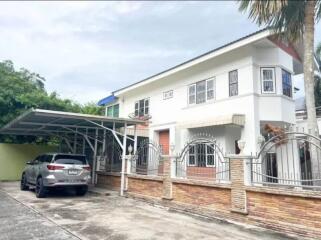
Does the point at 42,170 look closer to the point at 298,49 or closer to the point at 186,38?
the point at 186,38

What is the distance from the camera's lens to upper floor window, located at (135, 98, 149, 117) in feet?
63.6

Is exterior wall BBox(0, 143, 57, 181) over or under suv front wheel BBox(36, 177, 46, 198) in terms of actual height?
over

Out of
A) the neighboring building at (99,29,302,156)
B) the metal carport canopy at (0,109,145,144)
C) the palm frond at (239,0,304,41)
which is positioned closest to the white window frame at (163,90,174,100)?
the neighboring building at (99,29,302,156)

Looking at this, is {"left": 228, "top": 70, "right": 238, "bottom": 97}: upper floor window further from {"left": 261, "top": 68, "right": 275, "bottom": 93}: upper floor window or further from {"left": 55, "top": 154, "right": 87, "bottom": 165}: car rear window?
{"left": 55, "top": 154, "right": 87, "bottom": 165}: car rear window

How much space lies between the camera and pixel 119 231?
7082 millimetres

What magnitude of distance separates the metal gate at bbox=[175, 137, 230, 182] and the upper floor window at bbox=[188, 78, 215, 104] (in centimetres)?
326

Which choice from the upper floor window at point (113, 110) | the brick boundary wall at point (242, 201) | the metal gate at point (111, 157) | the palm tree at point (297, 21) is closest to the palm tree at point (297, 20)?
the palm tree at point (297, 21)

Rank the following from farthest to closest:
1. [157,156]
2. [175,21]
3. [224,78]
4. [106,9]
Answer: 1. [224,78]
2. [157,156]
3. [175,21]
4. [106,9]

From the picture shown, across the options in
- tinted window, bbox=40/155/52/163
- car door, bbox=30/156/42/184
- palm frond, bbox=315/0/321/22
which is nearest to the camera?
palm frond, bbox=315/0/321/22

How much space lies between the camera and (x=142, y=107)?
19797mm

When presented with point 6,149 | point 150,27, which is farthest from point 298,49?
point 6,149

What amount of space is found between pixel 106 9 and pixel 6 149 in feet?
61.8

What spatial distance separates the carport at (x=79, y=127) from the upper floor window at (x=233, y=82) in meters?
4.28

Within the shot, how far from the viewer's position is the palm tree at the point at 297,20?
30.3 feet
